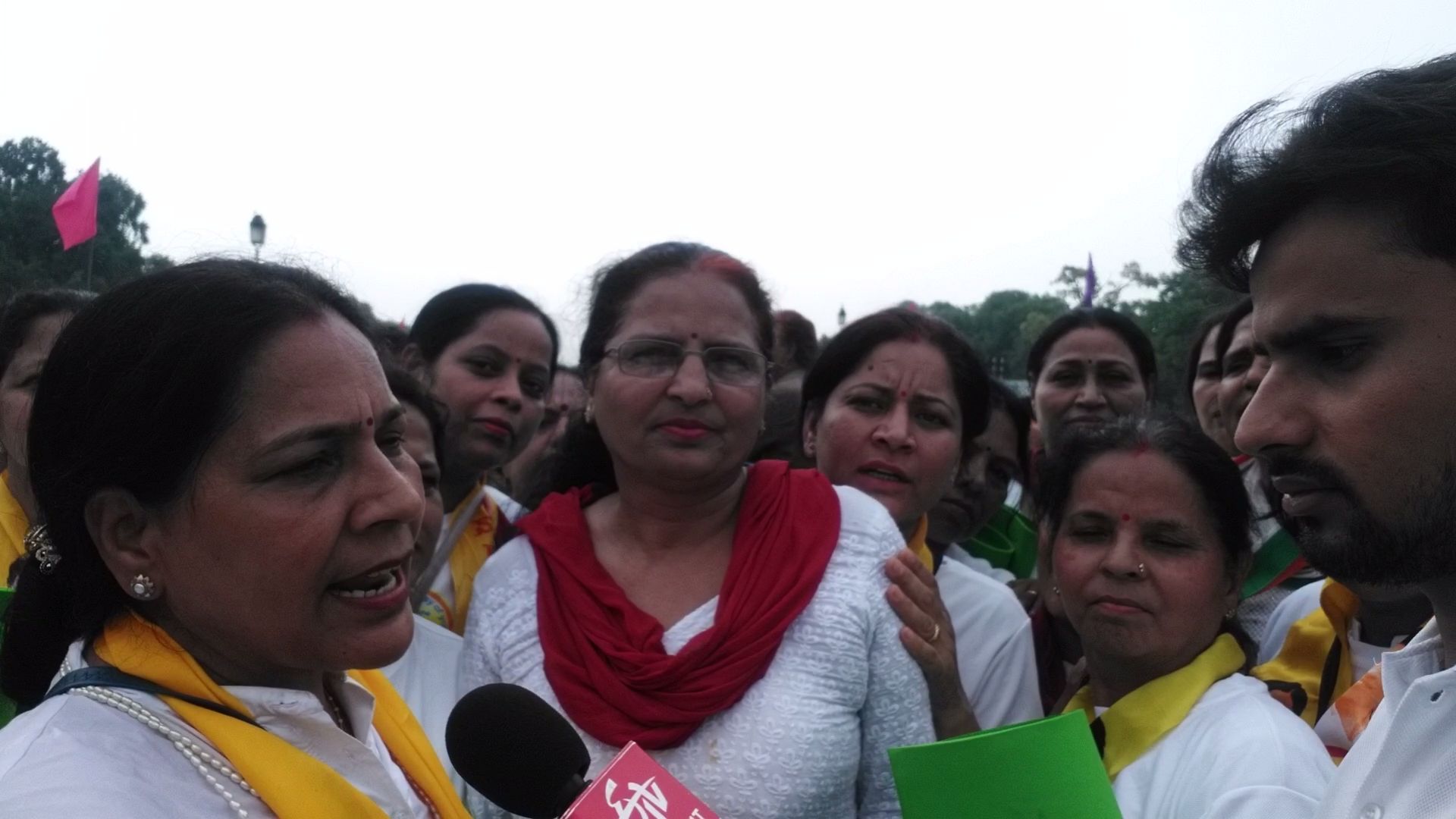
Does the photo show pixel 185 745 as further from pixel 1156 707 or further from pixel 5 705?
pixel 1156 707

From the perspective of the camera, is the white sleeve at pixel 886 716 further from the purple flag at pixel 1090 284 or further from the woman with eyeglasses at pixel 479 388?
the purple flag at pixel 1090 284

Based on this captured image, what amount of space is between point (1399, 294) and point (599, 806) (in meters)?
1.22

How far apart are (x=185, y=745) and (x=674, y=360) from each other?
1.34 metres

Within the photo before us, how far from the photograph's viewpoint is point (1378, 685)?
2.25 m

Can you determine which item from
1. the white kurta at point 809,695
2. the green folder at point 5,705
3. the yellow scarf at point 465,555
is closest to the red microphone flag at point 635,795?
the white kurta at point 809,695

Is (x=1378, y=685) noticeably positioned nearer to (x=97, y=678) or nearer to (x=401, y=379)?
(x=97, y=678)

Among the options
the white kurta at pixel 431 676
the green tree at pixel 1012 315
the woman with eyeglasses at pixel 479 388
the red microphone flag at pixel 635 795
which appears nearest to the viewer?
the red microphone flag at pixel 635 795

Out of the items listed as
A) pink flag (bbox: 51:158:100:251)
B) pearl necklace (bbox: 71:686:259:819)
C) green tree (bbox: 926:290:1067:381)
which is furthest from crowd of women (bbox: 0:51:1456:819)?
green tree (bbox: 926:290:1067:381)

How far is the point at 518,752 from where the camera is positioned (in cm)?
155

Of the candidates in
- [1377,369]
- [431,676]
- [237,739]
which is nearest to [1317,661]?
[1377,369]

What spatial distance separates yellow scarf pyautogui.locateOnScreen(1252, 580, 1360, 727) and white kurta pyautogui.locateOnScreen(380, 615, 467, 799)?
1.96m

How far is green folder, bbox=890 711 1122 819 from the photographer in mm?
1417

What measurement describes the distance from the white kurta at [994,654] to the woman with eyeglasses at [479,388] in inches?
64.5

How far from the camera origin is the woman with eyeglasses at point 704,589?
2.13 meters
